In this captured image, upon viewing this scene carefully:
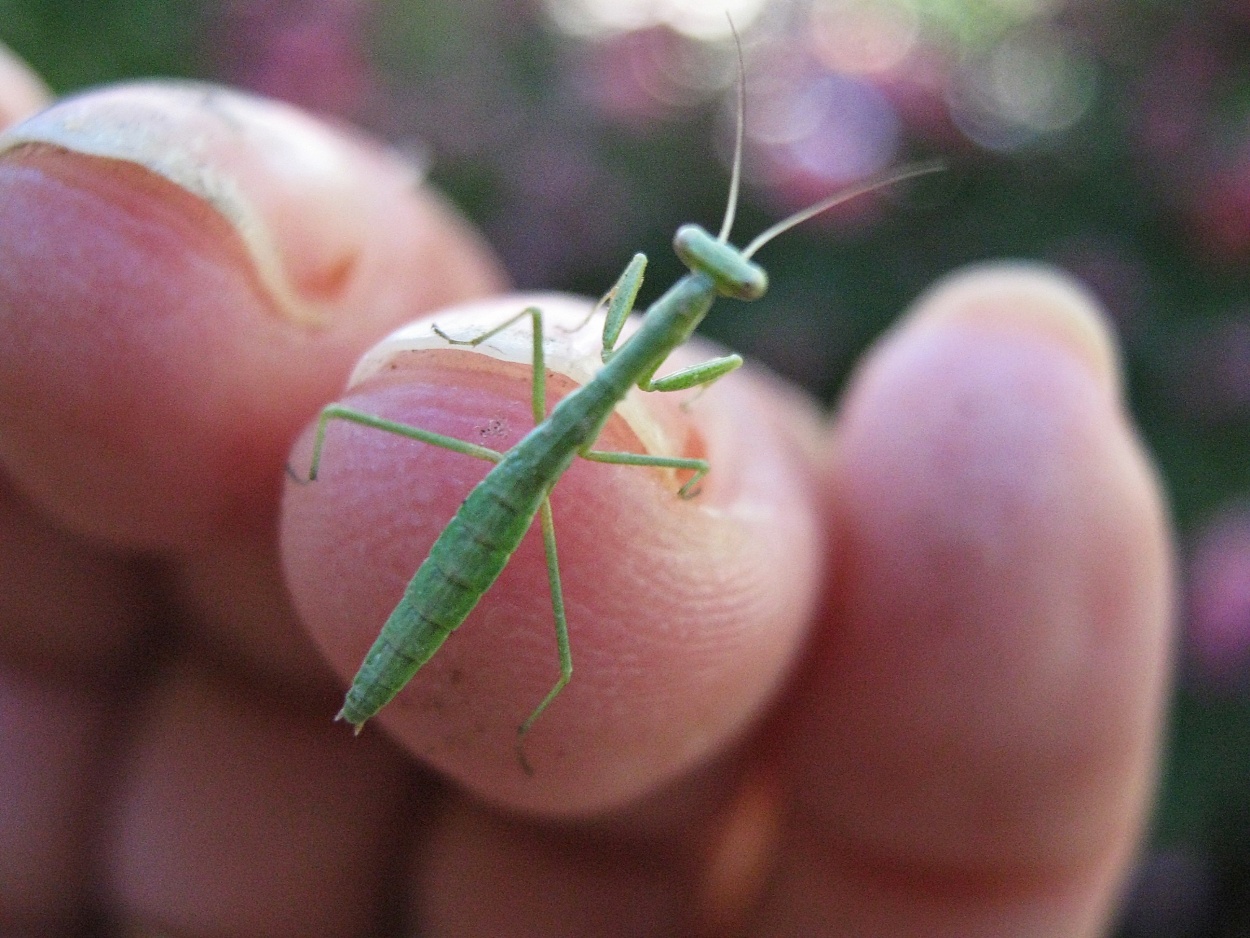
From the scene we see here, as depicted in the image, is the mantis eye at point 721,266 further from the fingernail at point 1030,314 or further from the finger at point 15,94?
the finger at point 15,94

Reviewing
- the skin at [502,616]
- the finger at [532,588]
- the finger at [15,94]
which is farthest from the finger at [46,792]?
the finger at [532,588]

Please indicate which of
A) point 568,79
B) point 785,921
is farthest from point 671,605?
Answer: point 568,79

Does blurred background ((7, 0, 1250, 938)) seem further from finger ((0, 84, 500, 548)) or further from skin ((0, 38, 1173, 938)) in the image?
finger ((0, 84, 500, 548))

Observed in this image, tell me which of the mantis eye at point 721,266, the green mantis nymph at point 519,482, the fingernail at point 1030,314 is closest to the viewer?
the green mantis nymph at point 519,482

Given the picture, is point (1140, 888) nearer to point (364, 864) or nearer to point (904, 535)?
point (904, 535)

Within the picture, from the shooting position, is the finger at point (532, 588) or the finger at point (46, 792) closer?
the finger at point (532, 588)

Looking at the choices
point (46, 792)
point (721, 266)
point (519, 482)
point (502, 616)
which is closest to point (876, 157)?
point (721, 266)
